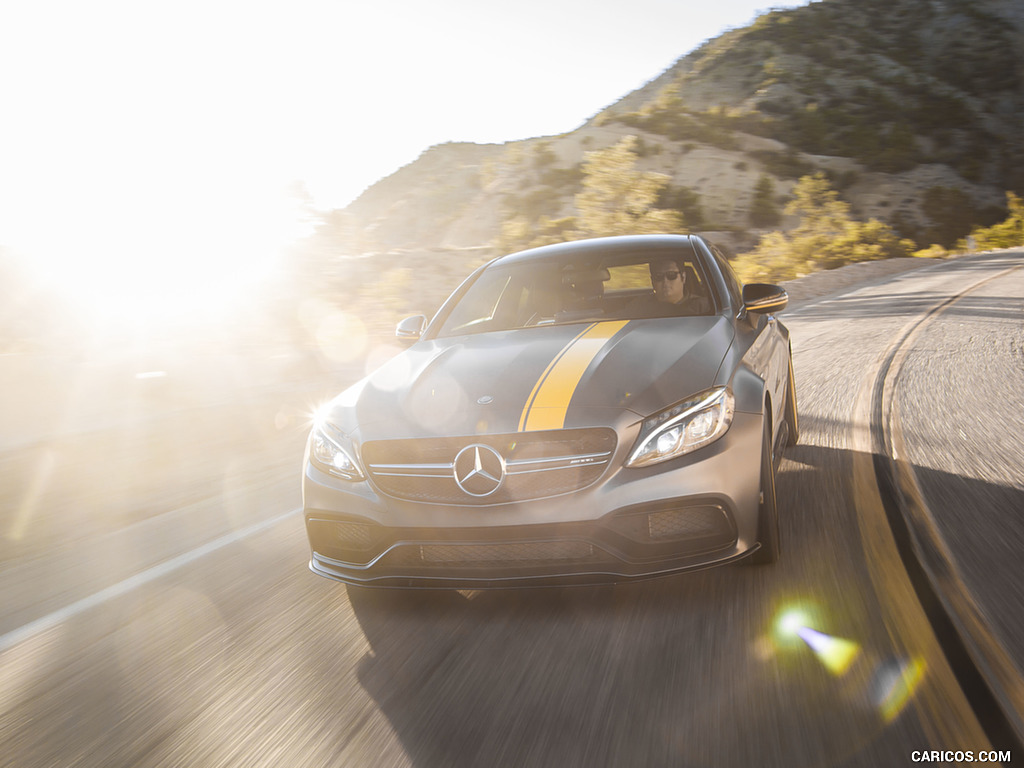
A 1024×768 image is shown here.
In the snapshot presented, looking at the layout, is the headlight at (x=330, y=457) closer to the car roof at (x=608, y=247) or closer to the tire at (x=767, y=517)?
the tire at (x=767, y=517)

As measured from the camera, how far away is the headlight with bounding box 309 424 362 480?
3091 mm

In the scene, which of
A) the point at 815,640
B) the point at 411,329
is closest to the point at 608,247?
the point at 411,329

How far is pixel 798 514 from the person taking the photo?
3.98 metres

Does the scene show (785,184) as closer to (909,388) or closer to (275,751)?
(909,388)

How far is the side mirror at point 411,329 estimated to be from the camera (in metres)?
4.61

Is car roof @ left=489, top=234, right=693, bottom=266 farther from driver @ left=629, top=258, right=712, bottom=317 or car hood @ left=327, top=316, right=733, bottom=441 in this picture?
car hood @ left=327, top=316, right=733, bottom=441

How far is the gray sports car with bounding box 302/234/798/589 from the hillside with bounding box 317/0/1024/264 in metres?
23.0

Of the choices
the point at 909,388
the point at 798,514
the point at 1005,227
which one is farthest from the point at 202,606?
the point at 1005,227

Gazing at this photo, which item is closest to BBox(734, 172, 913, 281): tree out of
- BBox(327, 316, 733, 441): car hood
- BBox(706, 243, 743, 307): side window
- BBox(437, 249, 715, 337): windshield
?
BBox(706, 243, 743, 307): side window

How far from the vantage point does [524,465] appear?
2.82 m

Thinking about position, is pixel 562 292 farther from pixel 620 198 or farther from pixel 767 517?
pixel 620 198

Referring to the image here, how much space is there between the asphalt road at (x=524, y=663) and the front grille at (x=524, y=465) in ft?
1.63

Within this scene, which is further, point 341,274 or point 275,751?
point 341,274

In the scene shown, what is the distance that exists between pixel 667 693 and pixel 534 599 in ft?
2.77
